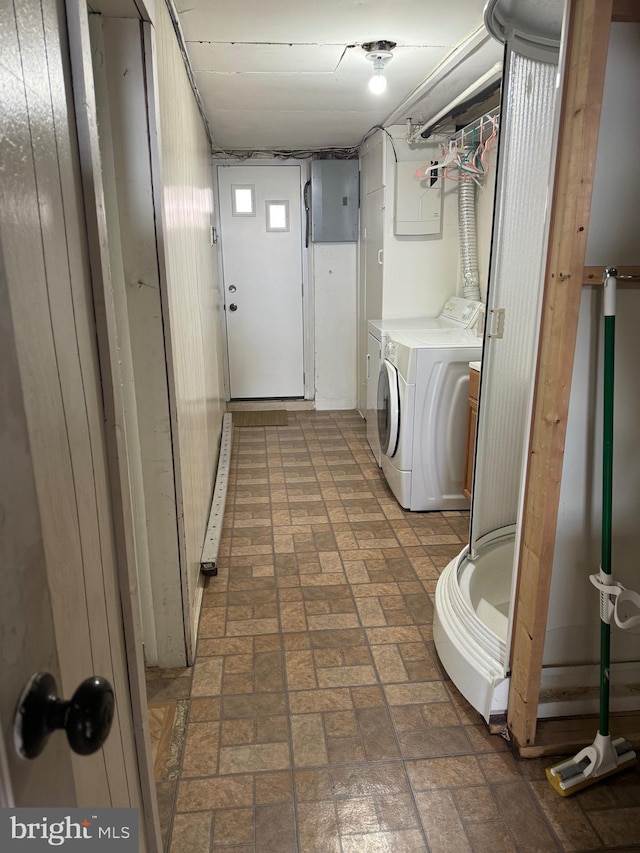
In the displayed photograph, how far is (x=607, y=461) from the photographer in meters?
1.52

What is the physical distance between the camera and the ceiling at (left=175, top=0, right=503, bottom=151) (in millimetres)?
2152

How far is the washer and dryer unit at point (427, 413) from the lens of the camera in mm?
3191

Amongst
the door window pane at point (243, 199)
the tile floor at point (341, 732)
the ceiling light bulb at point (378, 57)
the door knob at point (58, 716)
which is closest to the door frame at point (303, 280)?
the door window pane at point (243, 199)

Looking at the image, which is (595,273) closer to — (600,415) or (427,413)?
(600,415)

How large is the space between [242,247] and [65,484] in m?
4.97

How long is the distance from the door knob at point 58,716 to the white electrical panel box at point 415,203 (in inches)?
162

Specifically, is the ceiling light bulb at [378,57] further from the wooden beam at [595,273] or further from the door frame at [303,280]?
the door frame at [303,280]

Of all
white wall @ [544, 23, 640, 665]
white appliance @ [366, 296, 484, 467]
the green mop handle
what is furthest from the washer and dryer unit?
the green mop handle

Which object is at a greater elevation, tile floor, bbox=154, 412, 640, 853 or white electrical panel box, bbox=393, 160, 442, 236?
white electrical panel box, bbox=393, 160, 442, 236

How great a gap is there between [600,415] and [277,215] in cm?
429

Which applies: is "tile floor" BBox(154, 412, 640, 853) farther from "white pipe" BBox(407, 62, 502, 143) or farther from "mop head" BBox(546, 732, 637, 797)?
"white pipe" BBox(407, 62, 502, 143)

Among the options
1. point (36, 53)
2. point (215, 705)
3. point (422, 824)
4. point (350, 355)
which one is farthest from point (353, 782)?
point (350, 355)

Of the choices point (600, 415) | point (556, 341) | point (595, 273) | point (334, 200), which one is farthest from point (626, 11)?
point (334, 200)

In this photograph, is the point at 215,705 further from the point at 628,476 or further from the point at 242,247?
the point at 242,247
